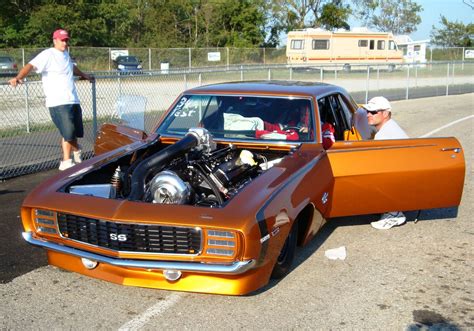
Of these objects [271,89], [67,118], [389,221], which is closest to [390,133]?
[389,221]

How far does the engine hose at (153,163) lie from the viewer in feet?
14.4

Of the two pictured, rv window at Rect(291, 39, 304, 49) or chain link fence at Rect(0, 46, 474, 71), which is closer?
chain link fence at Rect(0, 46, 474, 71)

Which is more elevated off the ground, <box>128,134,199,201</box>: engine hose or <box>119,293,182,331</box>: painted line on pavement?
<box>128,134,199,201</box>: engine hose

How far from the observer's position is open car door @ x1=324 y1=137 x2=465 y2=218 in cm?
524

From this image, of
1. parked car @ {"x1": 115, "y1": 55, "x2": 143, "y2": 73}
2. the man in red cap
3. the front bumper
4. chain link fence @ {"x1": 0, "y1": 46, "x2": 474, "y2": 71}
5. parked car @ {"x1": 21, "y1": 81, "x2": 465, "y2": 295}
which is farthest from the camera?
parked car @ {"x1": 115, "y1": 55, "x2": 143, "y2": 73}

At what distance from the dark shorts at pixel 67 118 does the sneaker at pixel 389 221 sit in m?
4.16

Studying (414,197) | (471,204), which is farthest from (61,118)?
(471,204)

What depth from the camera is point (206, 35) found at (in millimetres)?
47688

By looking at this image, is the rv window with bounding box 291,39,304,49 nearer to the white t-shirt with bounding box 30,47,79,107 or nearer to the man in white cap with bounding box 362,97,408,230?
the white t-shirt with bounding box 30,47,79,107

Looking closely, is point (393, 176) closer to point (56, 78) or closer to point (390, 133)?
point (390, 133)

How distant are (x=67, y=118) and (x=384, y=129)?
13.5 feet

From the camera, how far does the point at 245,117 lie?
5.76m

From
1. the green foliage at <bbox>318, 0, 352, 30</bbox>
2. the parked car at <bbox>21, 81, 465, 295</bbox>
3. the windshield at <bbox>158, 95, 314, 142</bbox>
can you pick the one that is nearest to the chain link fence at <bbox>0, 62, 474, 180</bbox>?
the windshield at <bbox>158, 95, 314, 142</bbox>

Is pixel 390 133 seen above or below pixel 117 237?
above
